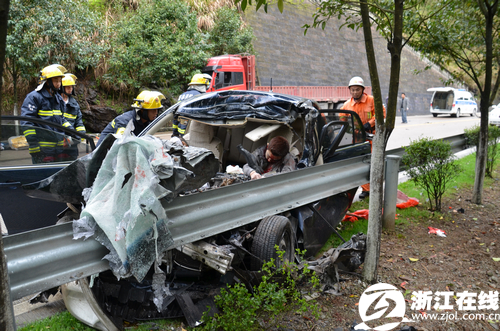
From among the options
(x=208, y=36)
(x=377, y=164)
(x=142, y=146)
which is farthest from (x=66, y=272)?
(x=208, y=36)

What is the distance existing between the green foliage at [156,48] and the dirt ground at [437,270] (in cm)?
1326

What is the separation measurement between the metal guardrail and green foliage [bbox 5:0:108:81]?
1188cm

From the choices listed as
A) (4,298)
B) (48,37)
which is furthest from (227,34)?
(4,298)

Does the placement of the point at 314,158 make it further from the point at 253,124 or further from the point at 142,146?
the point at 142,146

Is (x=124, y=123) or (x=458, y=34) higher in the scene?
(x=458, y=34)

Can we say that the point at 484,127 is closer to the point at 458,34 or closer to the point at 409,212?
the point at 458,34

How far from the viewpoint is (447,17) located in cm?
623

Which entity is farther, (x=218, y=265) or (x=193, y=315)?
(x=193, y=315)

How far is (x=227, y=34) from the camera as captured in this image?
20625 mm

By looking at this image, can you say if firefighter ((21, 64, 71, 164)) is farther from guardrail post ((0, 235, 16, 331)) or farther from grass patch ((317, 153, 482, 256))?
grass patch ((317, 153, 482, 256))

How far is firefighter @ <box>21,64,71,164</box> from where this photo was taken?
161 inches

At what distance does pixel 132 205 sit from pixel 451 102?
106 ft

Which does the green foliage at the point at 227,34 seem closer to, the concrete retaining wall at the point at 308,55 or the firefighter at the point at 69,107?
the concrete retaining wall at the point at 308,55

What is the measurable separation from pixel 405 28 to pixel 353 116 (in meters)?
2.10
